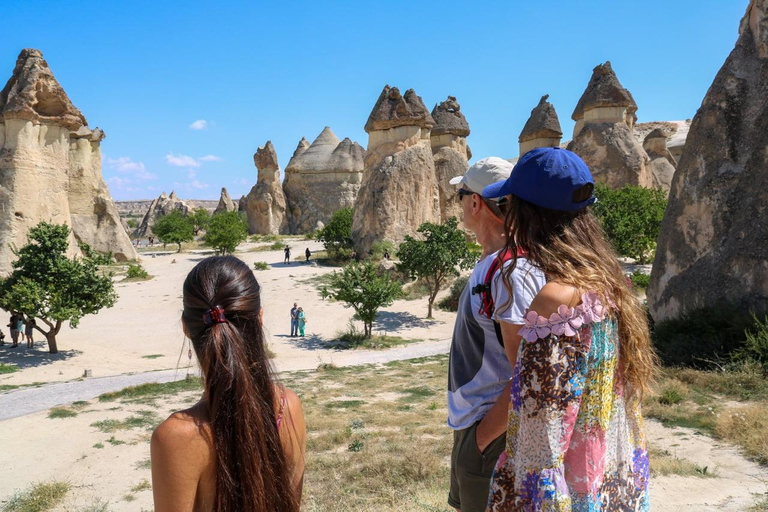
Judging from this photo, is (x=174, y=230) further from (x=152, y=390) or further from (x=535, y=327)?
(x=535, y=327)

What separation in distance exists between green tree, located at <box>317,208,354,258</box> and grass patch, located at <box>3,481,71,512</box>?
62.5ft

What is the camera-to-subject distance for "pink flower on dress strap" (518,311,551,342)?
1.36 meters

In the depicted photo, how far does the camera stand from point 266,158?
40.8 m

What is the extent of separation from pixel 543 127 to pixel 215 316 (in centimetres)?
2696

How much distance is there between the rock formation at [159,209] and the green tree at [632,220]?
3985 cm

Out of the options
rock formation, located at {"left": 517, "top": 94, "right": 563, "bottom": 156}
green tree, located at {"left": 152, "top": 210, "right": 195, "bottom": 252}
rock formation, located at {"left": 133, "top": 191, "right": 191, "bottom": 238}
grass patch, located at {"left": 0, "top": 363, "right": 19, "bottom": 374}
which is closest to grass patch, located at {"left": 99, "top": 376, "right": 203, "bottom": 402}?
grass patch, located at {"left": 0, "top": 363, "right": 19, "bottom": 374}

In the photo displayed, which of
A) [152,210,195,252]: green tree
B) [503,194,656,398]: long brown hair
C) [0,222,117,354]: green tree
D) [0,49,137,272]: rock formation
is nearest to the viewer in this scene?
[503,194,656,398]: long brown hair

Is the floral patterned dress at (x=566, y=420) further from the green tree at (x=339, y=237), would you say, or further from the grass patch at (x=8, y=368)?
the green tree at (x=339, y=237)

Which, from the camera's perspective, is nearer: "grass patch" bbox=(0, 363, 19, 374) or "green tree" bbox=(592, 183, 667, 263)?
"grass patch" bbox=(0, 363, 19, 374)

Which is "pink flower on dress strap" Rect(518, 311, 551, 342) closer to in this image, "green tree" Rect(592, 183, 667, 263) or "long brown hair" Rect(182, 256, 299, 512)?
"long brown hair" Rect(182, 256, 299, 512)

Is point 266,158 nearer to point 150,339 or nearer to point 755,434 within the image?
point 150,339

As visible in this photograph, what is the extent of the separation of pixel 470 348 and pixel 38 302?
12.1 m

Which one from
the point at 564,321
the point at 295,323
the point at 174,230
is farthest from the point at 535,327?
the point at 174,230

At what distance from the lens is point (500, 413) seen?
1.65 m
